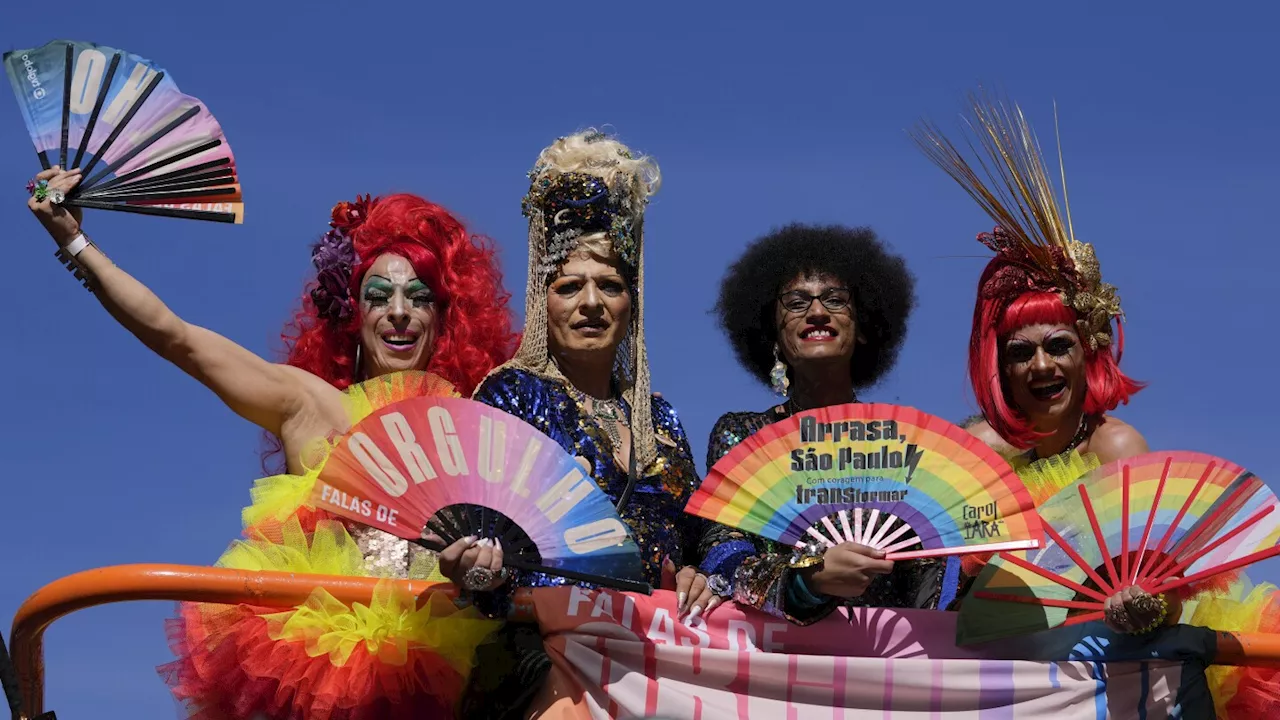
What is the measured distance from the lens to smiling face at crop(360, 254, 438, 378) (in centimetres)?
802

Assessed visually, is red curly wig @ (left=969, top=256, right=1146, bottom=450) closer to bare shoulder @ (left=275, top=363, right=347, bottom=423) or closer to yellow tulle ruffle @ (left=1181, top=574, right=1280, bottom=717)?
yellow tulle ruffle @ (left=1181, top=574, right=1280, bottom=717)

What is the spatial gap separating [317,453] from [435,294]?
3.80 feet

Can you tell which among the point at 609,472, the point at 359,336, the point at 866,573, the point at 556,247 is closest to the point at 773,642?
the point at 866,573

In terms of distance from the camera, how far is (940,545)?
6.30 meters

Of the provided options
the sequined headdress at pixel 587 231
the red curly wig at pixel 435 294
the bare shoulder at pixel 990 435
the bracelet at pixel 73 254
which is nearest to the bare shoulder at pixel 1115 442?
the bare shoulder at pixel 990 435

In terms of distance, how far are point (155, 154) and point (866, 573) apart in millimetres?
3222

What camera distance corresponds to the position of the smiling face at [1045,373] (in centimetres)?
784

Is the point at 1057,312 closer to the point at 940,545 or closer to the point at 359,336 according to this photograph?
the point at 940,545

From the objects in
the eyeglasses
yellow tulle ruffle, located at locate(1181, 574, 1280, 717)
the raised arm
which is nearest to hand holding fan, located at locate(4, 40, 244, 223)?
the raised arm

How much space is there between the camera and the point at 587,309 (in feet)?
24.2

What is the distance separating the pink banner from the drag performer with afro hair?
225 millimetres

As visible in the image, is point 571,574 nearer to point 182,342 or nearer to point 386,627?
point 386,627

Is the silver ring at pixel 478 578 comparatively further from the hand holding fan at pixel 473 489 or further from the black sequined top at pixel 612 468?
the black sequined top at pixel 612 468

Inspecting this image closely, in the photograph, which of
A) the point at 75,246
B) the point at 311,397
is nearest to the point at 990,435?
the point at 311,397
